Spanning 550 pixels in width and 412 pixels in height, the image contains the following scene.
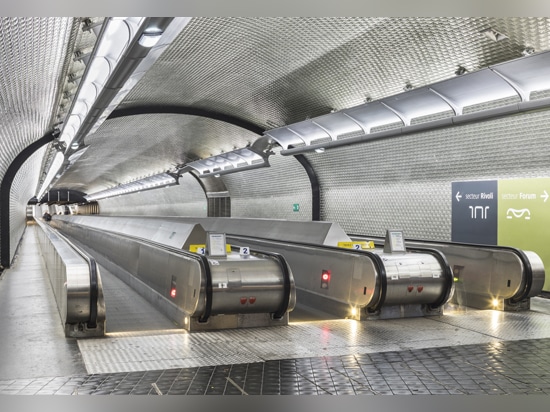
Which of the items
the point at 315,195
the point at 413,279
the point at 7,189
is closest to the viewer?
the point at 413,279

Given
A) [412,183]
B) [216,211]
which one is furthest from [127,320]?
[216,211]

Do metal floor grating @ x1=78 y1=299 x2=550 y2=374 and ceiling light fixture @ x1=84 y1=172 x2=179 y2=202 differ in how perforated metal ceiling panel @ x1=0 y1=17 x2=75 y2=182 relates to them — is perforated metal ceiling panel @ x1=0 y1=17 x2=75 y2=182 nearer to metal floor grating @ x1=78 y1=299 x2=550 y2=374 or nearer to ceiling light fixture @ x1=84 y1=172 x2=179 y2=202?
metal floor grating @ x1=78 y1=299 x2=550 y2=374

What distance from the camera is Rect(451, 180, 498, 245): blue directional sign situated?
1286cm

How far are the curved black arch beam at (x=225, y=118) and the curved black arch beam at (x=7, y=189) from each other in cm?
228

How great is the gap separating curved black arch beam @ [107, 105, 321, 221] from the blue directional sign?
7.47m

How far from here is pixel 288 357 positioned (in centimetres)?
655

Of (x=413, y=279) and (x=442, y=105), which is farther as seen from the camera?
(x=442, y=105)

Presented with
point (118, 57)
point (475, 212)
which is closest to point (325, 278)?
point (475, 212)

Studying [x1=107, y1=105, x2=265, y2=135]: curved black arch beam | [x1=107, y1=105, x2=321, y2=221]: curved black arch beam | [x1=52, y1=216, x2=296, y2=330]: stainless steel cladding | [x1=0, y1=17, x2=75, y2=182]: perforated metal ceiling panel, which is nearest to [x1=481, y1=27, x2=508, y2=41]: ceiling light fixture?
[x1=52, y1=216, x2=296, y2=330]: stainless steel cladding

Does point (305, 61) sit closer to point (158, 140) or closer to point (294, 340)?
point (294, 340)

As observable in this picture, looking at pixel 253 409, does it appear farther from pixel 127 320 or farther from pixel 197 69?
pixel 197 69

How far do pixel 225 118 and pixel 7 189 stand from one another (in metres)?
7.06

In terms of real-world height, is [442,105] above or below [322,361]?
above

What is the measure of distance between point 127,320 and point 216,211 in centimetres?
2370
